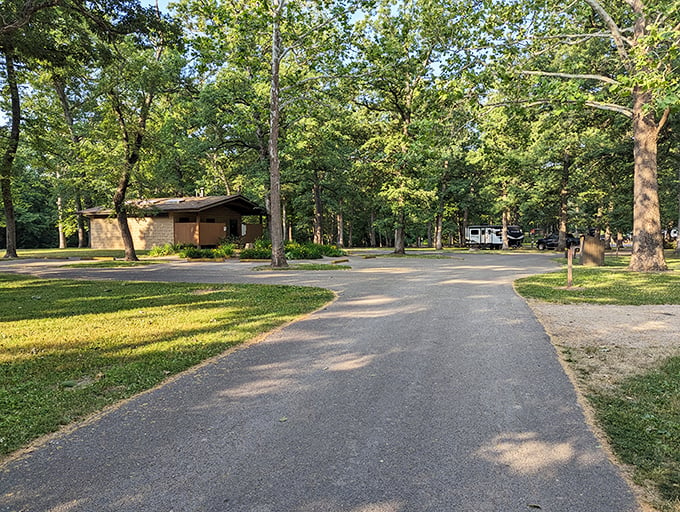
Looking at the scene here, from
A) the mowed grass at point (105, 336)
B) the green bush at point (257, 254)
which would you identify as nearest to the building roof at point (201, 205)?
the green bush at point (257, 254)

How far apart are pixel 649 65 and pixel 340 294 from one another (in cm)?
1001

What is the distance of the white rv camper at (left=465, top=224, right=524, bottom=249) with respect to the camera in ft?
144

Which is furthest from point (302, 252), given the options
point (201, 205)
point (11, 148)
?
point (11, 148)

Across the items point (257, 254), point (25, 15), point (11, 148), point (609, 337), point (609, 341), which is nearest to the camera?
point (609, 341)

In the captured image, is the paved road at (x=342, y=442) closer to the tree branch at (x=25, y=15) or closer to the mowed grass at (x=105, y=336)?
the mowed grass at (x=105, y=336)

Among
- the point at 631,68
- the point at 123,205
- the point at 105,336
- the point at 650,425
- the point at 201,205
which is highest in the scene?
the point at 631,68

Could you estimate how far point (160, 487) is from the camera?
2.55 m

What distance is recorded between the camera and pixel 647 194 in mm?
14711

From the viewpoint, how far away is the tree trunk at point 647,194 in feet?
48.0

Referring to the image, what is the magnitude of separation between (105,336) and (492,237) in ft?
141

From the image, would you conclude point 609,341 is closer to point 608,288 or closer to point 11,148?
point 608,288

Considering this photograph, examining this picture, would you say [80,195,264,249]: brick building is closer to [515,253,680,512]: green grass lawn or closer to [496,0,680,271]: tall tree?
[496,0,680,271]: tall tree

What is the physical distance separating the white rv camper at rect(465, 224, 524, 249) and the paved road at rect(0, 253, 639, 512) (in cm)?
4085

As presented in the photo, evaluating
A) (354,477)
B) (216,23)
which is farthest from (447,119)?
(354,477)
